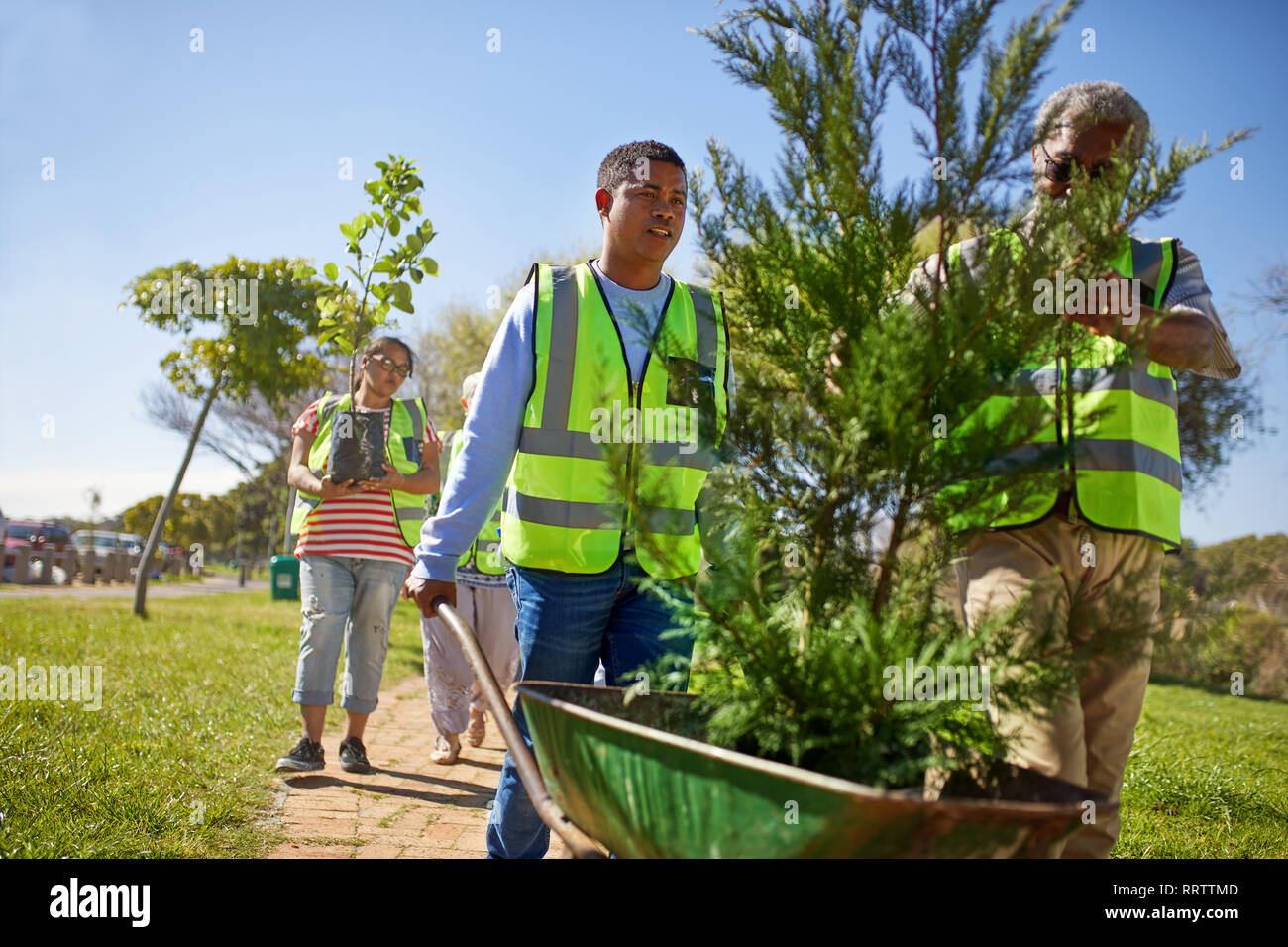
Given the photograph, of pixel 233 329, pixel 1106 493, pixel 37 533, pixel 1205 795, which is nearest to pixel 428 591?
pixel 1106 493

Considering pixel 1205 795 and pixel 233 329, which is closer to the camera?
pixel 1205 795

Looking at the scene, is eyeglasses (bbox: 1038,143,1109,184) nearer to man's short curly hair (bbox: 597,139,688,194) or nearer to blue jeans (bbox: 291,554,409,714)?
man's short curly hair (bbox: 597,139,688,194)

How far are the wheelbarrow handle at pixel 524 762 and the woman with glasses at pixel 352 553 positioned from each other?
2.89 m

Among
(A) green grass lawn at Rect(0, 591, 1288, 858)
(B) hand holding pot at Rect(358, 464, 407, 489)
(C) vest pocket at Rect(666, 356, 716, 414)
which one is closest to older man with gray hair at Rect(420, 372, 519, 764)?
(B) hand holding pot at Rect(358, 464, 407, 489)

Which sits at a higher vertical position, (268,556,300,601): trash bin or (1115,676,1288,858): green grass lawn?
(268,556,300,601): trash bin

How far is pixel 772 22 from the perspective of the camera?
2.02m

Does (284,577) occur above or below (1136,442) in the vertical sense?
below

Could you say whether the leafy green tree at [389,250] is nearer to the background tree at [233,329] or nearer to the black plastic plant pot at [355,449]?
the black plastic plant pot at [355,449]

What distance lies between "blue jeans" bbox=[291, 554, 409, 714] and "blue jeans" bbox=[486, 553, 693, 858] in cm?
261

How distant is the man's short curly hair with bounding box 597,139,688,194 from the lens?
9.57ft

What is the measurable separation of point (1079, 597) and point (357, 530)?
3910 millimetres

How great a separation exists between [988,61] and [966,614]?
1.56 m

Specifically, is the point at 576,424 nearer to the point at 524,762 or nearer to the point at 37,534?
the point at 524,762

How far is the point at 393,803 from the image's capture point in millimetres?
4566
